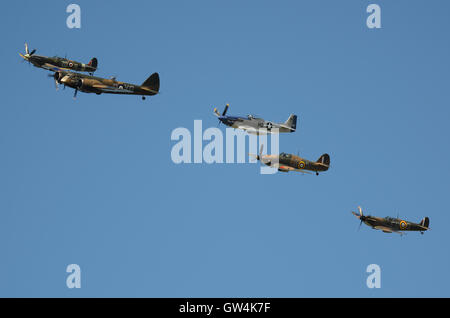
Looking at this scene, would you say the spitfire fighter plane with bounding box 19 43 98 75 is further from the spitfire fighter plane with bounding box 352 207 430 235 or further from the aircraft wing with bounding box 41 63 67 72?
the spitfire fighter plane with bounding box 352 207 430 235

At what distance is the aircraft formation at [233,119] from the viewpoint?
90.6m

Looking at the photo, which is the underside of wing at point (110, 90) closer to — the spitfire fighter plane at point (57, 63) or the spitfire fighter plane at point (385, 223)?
the spitfire fighter plane at point (57, 63)

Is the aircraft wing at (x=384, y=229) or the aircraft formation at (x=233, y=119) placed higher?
the aircraft formation at (x=233, y=119)

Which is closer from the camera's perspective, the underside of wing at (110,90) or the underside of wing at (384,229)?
the underside of wing at (110,90)

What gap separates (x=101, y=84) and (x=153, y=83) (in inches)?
244

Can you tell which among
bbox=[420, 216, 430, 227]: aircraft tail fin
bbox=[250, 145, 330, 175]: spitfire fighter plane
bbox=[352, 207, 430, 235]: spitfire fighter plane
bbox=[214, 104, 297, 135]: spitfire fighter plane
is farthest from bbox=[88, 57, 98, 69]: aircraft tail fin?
bbox=[420, 216, 430, 227]: aircraft tail fin

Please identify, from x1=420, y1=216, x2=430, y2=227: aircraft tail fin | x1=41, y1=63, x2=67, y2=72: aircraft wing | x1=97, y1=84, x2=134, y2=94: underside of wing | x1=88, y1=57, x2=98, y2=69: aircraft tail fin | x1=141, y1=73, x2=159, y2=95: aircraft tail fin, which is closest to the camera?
x1=97, y1=84, x2=134, y2=94: underside of wing

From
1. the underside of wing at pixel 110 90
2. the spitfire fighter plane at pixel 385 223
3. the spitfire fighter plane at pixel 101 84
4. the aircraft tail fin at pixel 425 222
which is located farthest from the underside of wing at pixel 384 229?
the underside of wing at pixel 110 90

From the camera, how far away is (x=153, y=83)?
94.2 m

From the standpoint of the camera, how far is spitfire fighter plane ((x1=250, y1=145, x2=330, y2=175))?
94.2 metres

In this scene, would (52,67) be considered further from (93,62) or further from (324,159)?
(324,159)

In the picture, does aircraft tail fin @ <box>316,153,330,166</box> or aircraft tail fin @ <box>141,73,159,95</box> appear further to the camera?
aircraft tail fin @ <box>316,153,330,166</box>

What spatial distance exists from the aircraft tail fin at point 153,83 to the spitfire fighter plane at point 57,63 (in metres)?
10.6
